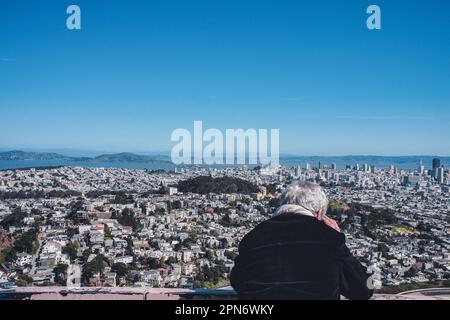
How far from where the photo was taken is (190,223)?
5125 millimetres

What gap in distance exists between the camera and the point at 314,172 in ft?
13.9

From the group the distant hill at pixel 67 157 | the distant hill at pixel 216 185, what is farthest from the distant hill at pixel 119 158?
the distant hill at pixel 216 185

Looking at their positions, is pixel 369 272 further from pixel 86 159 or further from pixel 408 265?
pixel 86 159

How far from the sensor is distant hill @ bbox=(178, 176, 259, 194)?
4.79 metres

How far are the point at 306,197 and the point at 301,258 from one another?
0.70 ft

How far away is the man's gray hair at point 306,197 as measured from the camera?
1470mm

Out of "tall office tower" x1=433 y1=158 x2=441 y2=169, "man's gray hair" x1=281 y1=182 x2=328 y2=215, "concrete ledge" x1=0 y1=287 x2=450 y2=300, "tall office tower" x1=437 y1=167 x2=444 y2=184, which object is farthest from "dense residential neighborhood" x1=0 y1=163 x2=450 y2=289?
"man's gray hair" x1=281 y1=182 x2=328 y2=215

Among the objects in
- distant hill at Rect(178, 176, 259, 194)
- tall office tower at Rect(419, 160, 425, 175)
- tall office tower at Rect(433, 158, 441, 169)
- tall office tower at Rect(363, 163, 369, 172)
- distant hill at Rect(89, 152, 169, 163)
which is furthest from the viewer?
distant hill at Rect(89, 152, 169, 163)

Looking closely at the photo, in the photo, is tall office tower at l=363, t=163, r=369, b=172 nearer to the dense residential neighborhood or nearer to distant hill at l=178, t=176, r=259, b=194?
the dense residential neighborhood

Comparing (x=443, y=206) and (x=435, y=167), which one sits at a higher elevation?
(x=435, y=167)

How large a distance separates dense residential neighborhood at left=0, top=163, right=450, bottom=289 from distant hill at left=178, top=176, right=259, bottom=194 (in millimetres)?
16

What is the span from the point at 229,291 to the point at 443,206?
3.76 m
